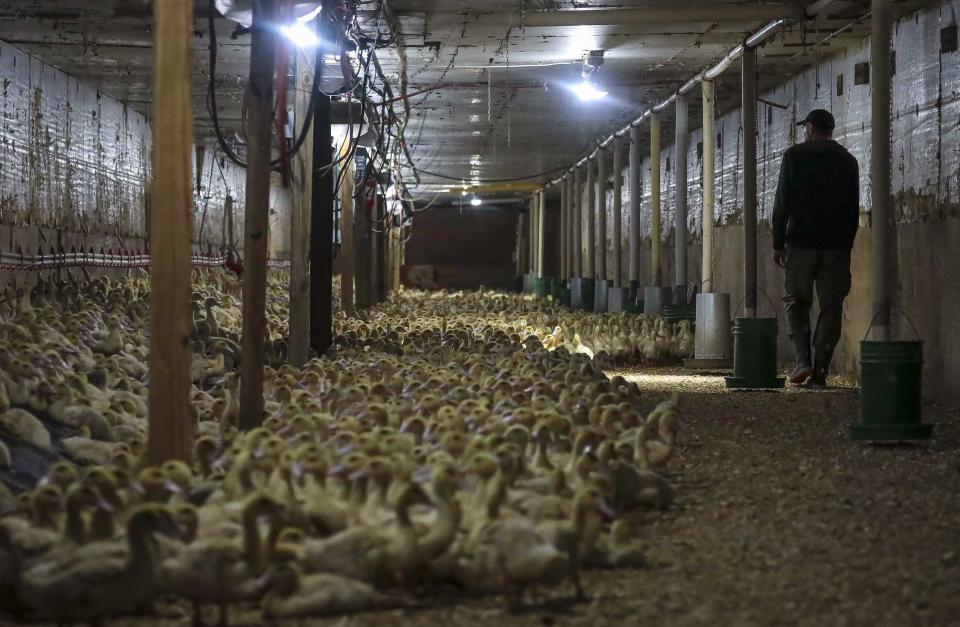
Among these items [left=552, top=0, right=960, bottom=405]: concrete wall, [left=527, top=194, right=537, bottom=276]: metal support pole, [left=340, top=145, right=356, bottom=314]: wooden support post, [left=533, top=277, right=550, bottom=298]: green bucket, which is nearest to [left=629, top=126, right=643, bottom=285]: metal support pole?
[left=340, top=145, right=356, bottom=314]: wooden support post

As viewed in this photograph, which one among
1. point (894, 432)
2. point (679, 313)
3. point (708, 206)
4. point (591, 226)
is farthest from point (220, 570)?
point (591, 226)

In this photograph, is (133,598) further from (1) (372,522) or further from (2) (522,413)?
(2) (522,413)

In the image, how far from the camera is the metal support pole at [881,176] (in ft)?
29.4

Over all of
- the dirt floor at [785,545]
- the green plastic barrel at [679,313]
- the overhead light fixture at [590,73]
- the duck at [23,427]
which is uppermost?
the overhead light fixture at [590,73]

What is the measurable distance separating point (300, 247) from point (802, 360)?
15.8ft

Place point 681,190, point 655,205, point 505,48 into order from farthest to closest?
point 655,205
point 681,190
point 505,48

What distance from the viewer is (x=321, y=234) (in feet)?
44.7

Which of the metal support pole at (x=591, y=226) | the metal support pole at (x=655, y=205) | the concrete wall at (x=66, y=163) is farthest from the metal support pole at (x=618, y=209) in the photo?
the concrete wall at (x=66, y=163)

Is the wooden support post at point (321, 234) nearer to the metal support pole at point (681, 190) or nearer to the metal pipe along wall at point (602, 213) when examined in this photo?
the metal support pole at point (681, 190)

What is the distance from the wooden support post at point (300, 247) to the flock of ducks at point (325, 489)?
52.9 inches

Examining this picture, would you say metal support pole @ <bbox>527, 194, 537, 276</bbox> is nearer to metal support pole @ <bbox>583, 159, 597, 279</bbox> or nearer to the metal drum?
metal support pole @ <bbox>583, 159, 597, 279</bbox>

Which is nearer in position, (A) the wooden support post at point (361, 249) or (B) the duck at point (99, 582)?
(B) the duck at point (99, 582)

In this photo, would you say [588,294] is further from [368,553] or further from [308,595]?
[308,595]

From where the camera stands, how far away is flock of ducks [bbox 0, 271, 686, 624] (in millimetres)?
4555
